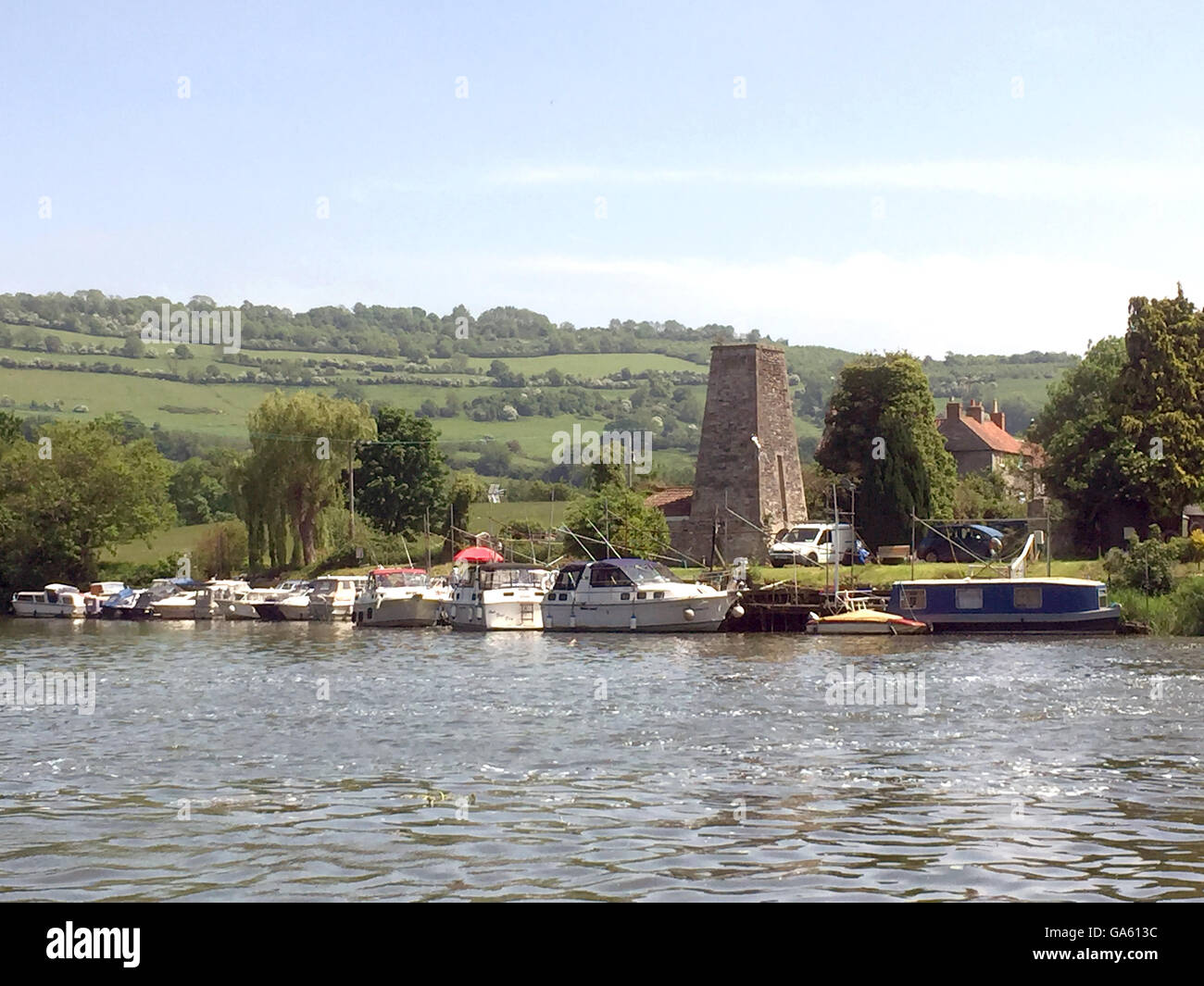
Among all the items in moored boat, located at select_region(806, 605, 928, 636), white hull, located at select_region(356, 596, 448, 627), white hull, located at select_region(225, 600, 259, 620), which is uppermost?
moored boat, located at select_region(806, 605, 928, 636)

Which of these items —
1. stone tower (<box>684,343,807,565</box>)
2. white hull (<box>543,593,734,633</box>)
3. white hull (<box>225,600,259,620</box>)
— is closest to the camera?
white hull (<box>543,593,734,633</box>)

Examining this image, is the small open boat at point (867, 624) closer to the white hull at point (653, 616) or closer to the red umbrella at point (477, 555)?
the white hull at point (653, 616)

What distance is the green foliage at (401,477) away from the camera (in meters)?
105

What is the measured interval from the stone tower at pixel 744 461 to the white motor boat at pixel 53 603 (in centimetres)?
3575

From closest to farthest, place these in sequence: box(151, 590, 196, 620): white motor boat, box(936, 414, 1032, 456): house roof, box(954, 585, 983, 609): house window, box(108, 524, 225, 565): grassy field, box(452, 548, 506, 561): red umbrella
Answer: box(954, 585, 983, 609): house window
box(452, 548, 506, 561): red umbrella
box(151, 590, 196, 620): white motor boat
box(108, 524, 225, 565): grassy field
box(936, 414, 1032, 456): house roof

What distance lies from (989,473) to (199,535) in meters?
57.6

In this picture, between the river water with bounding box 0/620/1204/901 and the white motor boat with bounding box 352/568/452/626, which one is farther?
the white motor boat with bounding box 352/568/452/626

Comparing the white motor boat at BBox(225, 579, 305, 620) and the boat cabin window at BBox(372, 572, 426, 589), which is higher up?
the boat cabin window at BBox(372, 572, 426, 589)

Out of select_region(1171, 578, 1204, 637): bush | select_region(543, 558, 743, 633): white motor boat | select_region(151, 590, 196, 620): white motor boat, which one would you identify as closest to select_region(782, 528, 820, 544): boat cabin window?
select_region(543, 558, 743, 633): white motor boat

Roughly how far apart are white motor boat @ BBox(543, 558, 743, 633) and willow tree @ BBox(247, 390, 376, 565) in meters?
31.0

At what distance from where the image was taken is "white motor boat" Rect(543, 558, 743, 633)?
60.9 meters

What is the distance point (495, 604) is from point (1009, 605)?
883 inches

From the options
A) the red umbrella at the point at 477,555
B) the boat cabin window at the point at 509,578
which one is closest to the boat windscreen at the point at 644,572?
the boat cabin window at the point at 509,578

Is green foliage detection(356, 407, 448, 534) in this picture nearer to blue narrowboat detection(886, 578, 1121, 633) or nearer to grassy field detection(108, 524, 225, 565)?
grassy field detection(108, 524, 225, 565)
